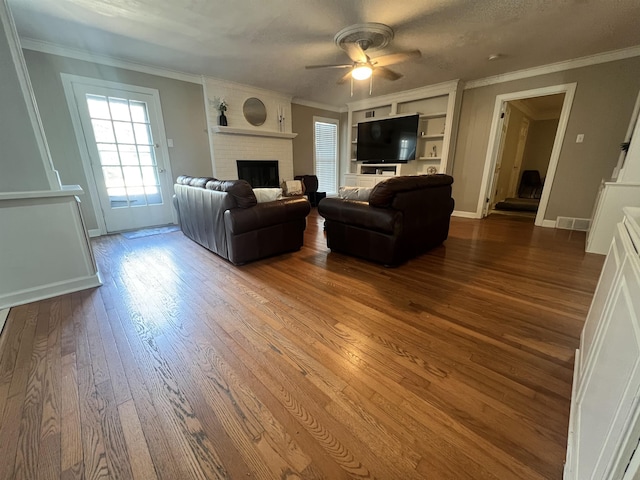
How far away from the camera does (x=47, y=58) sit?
3.20 m

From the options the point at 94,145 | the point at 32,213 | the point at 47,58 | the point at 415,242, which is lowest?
the point at 415,242

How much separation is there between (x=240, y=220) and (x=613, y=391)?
2450 millimetres

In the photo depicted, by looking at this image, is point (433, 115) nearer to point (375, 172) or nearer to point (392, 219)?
point (375, 172)

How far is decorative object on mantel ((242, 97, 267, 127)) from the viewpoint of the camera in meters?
4.97

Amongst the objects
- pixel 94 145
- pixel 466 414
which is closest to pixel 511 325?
pixel 466 414

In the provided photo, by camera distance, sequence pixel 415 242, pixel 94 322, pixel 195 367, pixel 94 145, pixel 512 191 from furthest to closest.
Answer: pixel 512 191
pixel 94 145
pixel 415 242
pixel 94 322
pixel 195 367

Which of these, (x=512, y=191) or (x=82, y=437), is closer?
(x=82, y=437)

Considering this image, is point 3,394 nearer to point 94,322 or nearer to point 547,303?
point 94,322

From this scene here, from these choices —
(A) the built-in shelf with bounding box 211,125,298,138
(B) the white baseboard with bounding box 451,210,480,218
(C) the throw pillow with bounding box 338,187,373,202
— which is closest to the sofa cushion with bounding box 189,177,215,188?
(C) the throw pillow with bounding box 338,187,373,202

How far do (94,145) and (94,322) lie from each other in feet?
10.3

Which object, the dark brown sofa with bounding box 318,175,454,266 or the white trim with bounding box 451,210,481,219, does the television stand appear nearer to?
the white trim with bounding box 451,210,481,219

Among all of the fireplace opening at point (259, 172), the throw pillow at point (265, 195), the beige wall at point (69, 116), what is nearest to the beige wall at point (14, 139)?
the throw pillow at point (265, 195)

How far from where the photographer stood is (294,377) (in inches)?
49.9

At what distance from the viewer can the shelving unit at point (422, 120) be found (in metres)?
4.79
